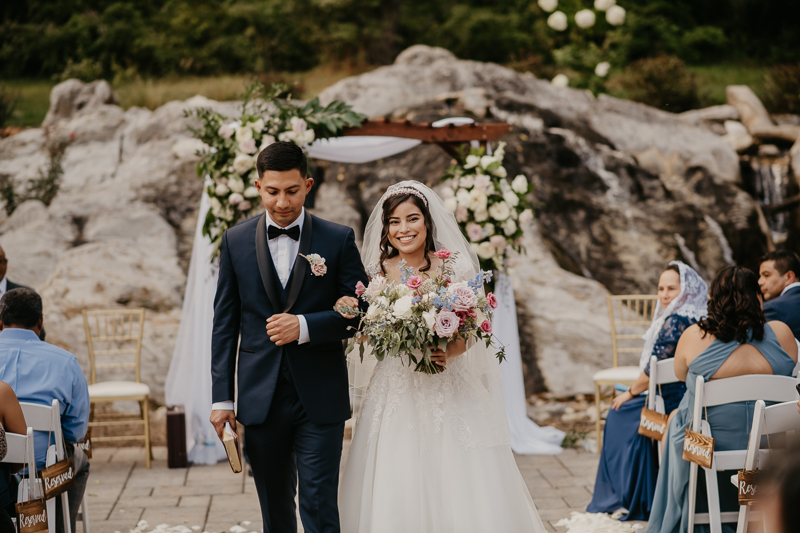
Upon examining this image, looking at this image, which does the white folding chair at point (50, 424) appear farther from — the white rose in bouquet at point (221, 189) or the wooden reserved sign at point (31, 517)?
the white rose in bouquet at point (221, 189)

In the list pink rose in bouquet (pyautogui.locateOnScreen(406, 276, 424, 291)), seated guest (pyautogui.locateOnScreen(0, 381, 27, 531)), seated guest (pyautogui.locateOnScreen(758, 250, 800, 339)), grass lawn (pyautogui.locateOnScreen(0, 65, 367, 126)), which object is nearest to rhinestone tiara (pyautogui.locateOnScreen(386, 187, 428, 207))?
pink rose in bouquet (pyautogui.locateOnScreen(406, 276, 424, 291))

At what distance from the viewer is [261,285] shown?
2.89 metres

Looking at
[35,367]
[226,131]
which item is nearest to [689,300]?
[226,131]

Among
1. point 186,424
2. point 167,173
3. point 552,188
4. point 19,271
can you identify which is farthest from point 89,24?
point 186,424

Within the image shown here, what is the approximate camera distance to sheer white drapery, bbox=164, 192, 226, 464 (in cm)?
601

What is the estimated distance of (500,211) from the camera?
622 centimetres

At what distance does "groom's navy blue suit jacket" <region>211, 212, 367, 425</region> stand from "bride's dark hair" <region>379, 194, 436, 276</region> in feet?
2.20

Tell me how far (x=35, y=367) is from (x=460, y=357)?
6.93ft

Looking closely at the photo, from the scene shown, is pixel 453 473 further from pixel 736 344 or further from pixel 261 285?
pixel 736 344

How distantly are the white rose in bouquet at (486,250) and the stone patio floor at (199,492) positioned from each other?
5.83 feet

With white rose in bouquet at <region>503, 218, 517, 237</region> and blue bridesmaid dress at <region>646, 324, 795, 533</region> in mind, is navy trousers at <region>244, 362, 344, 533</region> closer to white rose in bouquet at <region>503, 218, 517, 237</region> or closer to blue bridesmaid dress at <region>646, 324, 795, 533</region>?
blue bridesmaid dress at <region>646, 324, 795, 533</region>

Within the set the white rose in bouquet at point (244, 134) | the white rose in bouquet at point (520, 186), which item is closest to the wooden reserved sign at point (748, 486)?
the white rose in bouquet at point (520, 186)

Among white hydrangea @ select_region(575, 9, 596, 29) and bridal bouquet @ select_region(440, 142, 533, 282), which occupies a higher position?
white hydrangea @ select_region(575, 9, 596, 29)

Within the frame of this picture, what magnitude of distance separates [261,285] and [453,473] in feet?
4.19
